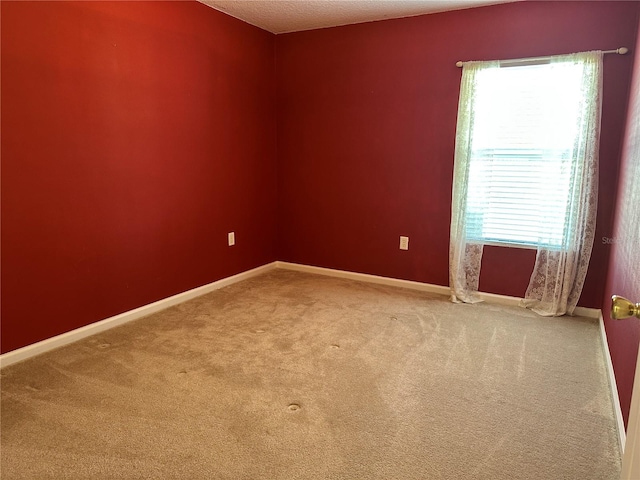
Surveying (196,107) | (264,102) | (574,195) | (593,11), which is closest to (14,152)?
(196,107)

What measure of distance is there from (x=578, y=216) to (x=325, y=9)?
2479 millimetres

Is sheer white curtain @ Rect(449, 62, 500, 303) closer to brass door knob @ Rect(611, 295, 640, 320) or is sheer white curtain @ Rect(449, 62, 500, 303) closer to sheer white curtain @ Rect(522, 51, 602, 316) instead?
sheer white curtain @ Rect(522, 51, 602, 316)

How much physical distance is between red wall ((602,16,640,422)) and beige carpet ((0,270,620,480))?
8.5 inches

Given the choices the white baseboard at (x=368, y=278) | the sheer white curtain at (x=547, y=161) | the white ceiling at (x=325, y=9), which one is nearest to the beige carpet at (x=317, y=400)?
the sheer white curtain at (x=547, y=161)

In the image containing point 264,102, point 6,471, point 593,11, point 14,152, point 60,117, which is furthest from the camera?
point 264,102

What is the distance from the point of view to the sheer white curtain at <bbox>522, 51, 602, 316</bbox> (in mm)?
3025

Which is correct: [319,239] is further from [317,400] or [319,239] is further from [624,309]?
[624,309]

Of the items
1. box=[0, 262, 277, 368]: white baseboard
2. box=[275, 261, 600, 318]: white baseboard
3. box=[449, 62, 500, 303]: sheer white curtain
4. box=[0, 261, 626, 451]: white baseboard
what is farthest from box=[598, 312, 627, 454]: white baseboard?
box=[0, 262, 277, 368]: white baseboard

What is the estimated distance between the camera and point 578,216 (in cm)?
314

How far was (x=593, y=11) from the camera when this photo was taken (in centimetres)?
302

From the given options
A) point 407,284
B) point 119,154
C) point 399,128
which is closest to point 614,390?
point 407,284

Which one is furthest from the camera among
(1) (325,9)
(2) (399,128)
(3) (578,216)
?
(2) (399,128)

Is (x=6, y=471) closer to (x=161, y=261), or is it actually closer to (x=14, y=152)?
(x=14, y=152)

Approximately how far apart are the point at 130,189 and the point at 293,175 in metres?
1.77
